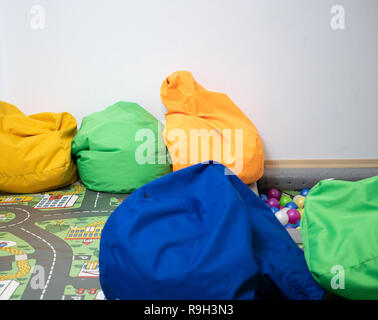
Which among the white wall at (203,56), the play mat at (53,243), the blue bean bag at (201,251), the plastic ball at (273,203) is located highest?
the white wall at (203,56)

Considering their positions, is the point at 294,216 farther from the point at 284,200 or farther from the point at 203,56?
the point at 203,56

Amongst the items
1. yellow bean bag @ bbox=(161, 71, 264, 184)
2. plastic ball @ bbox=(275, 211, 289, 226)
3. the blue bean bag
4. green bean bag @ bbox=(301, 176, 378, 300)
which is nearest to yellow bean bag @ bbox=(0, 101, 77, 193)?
yellow bean bag @ bbox=(161, 71, 264, 184)

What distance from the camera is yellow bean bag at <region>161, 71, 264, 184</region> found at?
1804 mm

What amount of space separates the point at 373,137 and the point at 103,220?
1.75 metres

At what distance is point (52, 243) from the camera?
1.31 m

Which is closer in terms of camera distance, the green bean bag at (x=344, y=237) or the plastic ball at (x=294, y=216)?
the green bean bag at (x=344, y=237)

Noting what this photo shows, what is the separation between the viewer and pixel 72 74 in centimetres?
214

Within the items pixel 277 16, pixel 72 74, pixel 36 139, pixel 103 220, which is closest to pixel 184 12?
pixel 277 16

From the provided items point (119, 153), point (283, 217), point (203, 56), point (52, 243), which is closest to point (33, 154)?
point (119, 153)

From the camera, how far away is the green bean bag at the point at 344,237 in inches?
28.2

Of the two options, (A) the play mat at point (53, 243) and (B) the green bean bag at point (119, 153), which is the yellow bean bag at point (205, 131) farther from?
(A) the play mat at point (53, 243)

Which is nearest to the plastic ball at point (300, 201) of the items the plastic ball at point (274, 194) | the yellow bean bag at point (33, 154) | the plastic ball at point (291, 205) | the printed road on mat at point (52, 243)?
the plastic ball at point (291, 205)

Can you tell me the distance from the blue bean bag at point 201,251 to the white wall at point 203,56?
1.32 metres

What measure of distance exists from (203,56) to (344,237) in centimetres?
158
